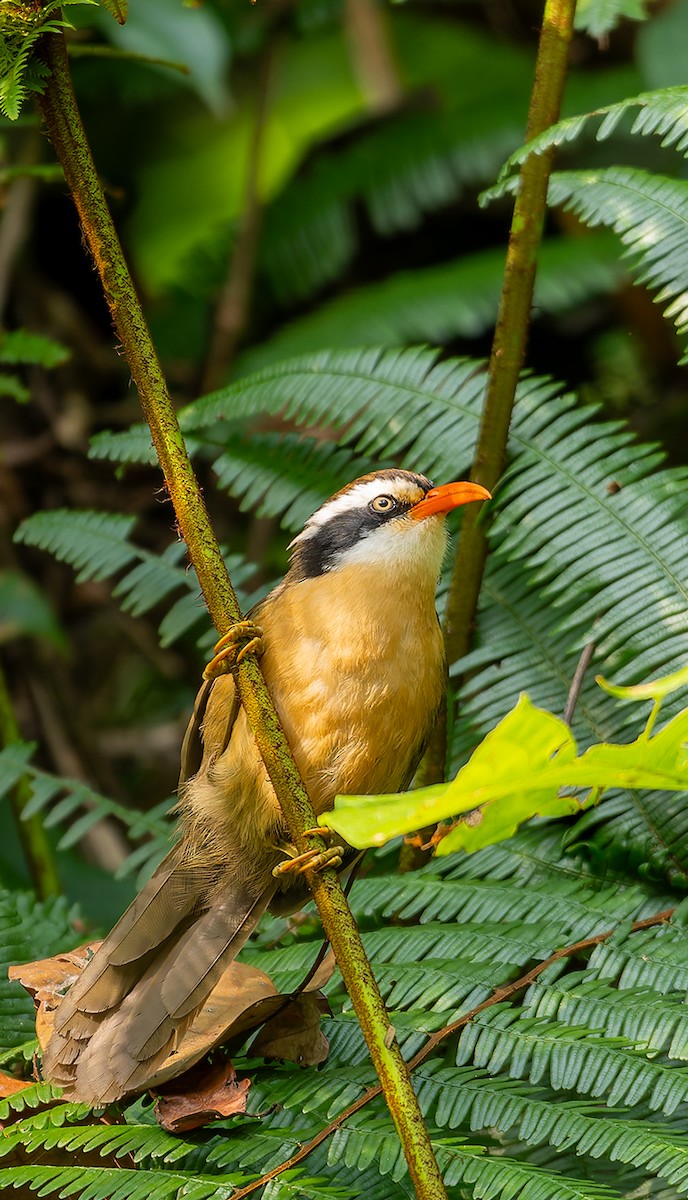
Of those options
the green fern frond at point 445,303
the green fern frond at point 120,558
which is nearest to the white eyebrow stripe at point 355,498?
the green fern frond at point 120,558

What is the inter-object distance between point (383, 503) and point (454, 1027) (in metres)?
1.02

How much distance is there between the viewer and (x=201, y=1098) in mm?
1929

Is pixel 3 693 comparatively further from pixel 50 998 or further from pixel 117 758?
pixel 117 758

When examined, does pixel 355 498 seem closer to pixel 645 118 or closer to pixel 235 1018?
pixel 645 118

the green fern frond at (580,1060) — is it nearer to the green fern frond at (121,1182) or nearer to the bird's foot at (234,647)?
the green fern frond at (121,1182)

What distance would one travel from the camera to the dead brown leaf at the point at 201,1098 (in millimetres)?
1887

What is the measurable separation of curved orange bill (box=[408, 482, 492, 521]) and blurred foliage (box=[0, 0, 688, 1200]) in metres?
0.16

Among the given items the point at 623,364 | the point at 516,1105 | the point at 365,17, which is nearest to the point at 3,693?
the point at 516,1105

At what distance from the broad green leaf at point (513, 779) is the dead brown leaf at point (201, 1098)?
0.89m

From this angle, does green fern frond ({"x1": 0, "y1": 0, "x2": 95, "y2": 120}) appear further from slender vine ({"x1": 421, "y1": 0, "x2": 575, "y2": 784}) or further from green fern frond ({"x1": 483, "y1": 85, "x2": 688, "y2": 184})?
slender vine ({"x1": 421, "y1": 0, "x2": 575, "y2": 784})

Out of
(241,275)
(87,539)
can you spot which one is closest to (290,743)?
(87,539)

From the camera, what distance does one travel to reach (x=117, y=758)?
5.75 m

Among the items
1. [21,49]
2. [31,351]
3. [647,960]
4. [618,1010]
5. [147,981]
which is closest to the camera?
[21,49]

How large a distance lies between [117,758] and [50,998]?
363 cm
